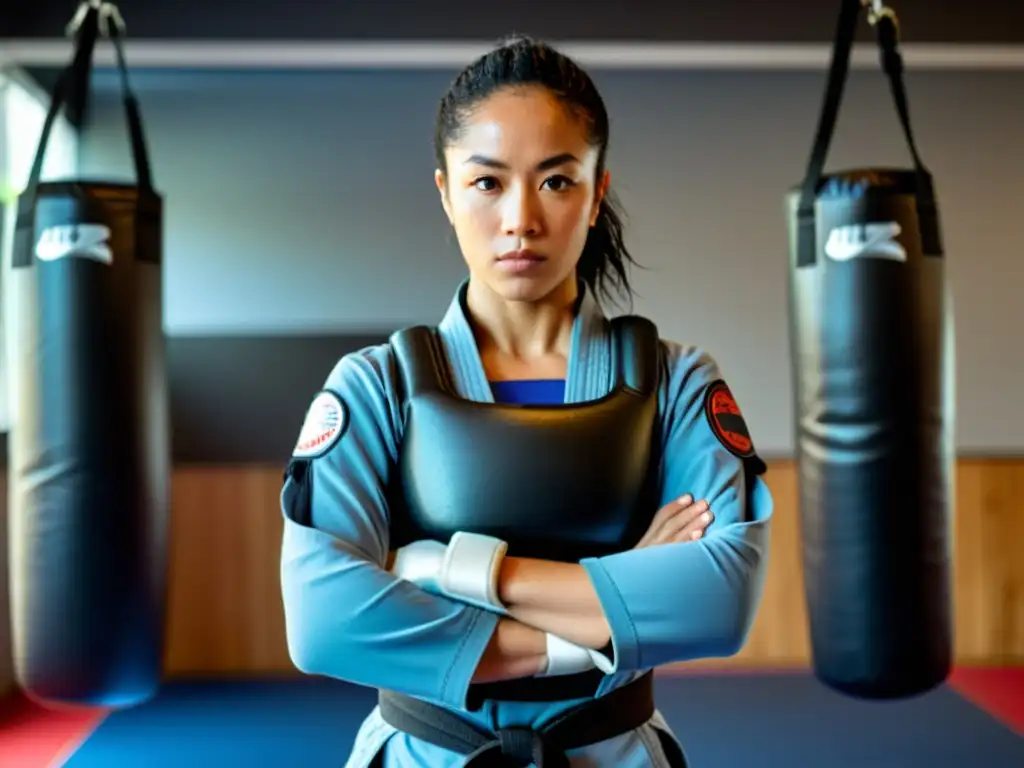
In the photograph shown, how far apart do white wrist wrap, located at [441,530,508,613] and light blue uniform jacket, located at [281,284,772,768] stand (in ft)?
0.06

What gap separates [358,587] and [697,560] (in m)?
0.38

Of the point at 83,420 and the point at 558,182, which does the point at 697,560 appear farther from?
the point at 83,420

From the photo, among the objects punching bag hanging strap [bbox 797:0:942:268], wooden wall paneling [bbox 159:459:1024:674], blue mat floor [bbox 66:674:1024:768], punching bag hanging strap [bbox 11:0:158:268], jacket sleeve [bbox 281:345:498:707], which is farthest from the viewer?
wooden wall paneling [bbox 159:459:1024:674]

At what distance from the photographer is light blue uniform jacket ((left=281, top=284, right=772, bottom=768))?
965mm

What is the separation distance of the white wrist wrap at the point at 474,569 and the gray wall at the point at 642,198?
8.12 ft

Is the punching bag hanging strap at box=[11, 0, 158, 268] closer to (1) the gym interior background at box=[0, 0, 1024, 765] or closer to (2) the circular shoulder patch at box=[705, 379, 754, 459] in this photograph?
(1) the gym interior background at box=[0, 0, 1024, 765]

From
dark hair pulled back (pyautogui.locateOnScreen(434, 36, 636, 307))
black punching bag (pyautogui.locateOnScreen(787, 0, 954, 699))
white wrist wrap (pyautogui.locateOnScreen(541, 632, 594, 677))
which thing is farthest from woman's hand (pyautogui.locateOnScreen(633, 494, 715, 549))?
black punching bag (pyautogui.locateOnScreen(787, 0, 954, 699))

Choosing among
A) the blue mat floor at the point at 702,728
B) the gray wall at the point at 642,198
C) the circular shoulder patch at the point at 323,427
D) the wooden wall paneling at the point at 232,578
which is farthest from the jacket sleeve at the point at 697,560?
the wooden wall paneling at the point at 232,578

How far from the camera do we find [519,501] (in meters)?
1.01

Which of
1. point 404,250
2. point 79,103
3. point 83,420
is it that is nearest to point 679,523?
point 83,420

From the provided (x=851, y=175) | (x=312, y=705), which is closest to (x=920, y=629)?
(x=851, y=175)

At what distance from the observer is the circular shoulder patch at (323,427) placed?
1.05m

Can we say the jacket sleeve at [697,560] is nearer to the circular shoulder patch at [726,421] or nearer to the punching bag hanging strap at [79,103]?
the circular shoulder patch at [726,421]

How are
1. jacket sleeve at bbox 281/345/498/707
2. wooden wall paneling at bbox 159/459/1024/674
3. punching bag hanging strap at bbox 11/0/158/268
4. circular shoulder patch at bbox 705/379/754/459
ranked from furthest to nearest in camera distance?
wooden wall paneling at bbox 159/459/1024/674, punching bag hanging strap at bbox 11/0/158/268, circular shoulder patch at bbox 705/379/754/459, jacket sleeve at bbox 281/345/498/707
